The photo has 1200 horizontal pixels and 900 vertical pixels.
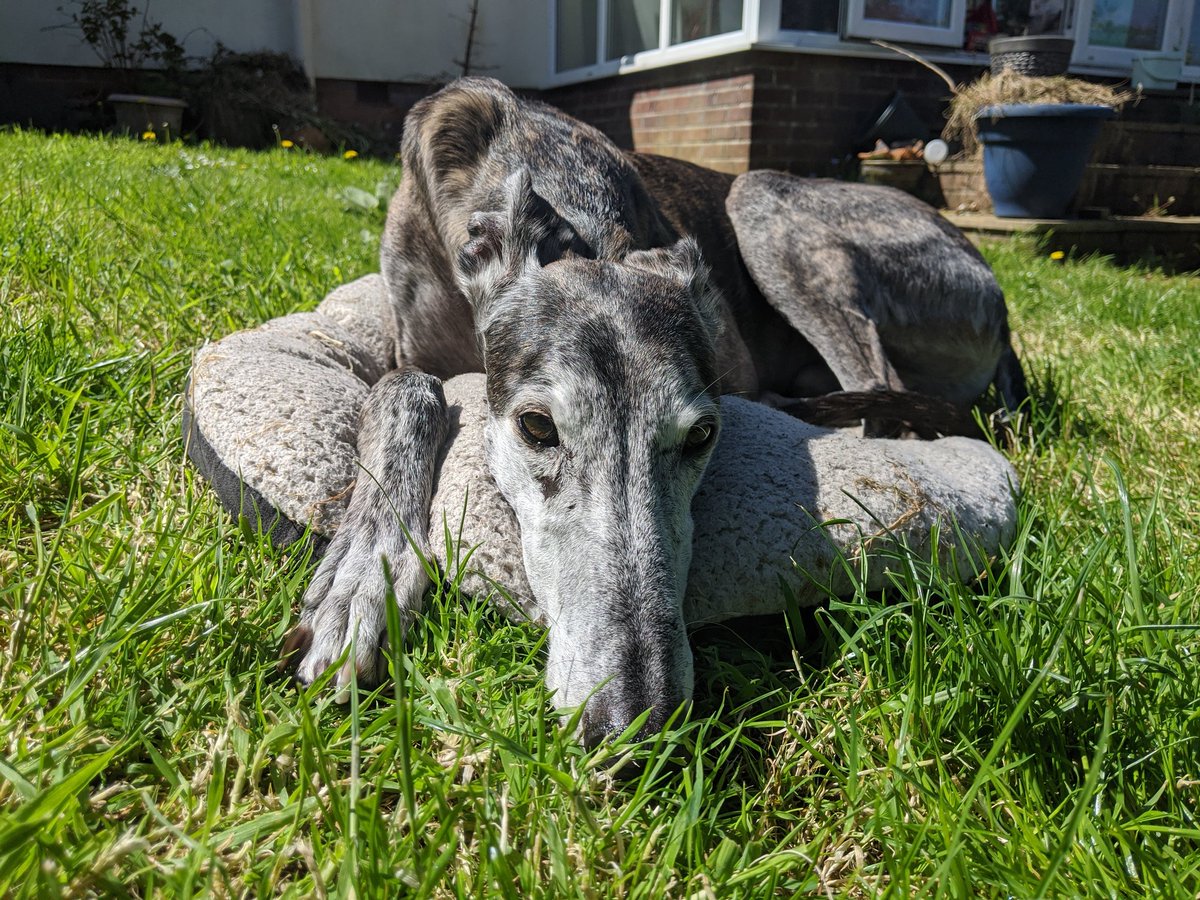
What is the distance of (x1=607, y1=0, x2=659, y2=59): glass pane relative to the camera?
10547mm

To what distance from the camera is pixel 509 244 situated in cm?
260

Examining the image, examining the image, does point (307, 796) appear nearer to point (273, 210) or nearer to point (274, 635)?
point (274, 635)

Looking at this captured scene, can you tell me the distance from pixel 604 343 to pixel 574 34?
38.4ft

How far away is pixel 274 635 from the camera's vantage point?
195cm

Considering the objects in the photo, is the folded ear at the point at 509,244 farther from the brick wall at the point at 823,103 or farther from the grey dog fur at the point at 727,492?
the brick wall at the point at 823,103

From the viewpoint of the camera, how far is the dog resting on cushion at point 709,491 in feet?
6.95

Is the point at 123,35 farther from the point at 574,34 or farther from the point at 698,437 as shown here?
the point at 698,437

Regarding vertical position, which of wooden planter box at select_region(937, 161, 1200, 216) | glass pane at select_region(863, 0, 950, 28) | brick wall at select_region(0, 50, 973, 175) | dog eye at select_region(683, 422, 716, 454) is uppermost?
glass pane at select_region(863, 0, 950, 28)

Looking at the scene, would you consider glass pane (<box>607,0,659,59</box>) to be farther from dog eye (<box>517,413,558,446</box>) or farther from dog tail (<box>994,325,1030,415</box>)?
dog eye (<box>517,413,558,446</box>)

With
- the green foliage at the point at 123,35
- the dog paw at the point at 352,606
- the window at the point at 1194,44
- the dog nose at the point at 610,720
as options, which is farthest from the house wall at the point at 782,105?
the dog nose at the point at 610,720

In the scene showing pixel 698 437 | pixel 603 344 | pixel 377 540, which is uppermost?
pixel 603 344

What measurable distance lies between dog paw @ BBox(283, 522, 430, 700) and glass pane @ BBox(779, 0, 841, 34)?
8362 millimetres

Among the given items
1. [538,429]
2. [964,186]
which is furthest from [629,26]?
[538,429]

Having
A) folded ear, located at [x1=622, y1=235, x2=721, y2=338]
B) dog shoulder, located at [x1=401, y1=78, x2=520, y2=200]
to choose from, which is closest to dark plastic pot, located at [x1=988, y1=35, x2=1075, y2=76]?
dog shoulder, located at [x1=401, y1=78, x2=520, y2=200]
